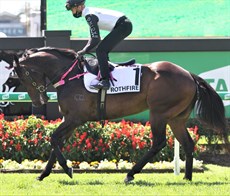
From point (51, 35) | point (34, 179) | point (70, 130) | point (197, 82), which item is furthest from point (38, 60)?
point (51, 35)

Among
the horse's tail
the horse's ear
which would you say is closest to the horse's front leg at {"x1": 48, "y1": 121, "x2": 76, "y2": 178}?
the horse's ear

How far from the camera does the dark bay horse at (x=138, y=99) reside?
→ 8.16 m

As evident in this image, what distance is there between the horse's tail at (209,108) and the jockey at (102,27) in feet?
4.14

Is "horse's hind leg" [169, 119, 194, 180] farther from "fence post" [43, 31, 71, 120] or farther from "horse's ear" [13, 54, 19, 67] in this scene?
"fence post" [43, 31, 71, 120]

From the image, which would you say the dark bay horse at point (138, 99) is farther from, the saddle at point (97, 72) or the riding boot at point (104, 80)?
the riding boot at point (104, 80)

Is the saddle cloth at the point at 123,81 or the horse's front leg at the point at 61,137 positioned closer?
the horse's front leg at the point at 61,137

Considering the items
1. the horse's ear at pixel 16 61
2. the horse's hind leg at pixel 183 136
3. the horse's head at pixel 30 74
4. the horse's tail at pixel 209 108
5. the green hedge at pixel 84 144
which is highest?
the horse's ear at pixel 16 61

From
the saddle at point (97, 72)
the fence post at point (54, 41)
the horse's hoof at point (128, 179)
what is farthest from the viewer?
the fence post at point (54, 41)

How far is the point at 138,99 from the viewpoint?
27.2ft

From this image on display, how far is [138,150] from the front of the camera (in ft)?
33.8

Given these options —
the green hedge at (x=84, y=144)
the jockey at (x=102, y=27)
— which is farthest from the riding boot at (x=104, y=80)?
the green hedge at (x=84, y=144)

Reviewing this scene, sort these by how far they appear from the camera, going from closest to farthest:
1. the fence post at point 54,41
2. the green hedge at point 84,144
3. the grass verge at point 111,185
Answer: the grass verge at point 111,185 → the green hedge at point 84,144 → the fence post at point 54,41

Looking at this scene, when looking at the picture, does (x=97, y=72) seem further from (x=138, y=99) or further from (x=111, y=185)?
(x=111, y=185)

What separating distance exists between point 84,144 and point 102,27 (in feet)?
8.88
